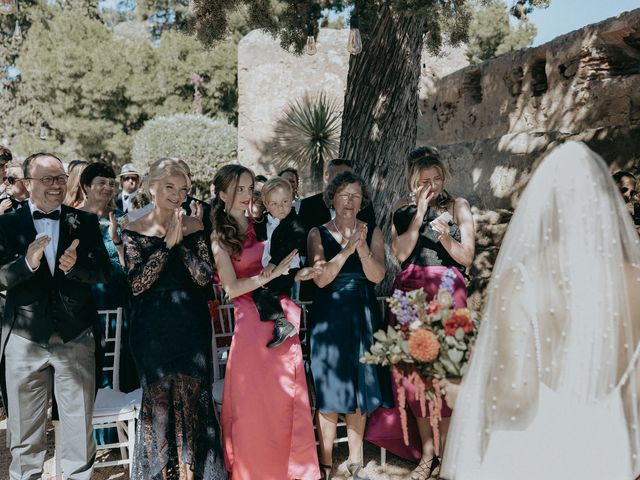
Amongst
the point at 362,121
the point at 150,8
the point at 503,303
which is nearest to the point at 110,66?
the point at 150,8

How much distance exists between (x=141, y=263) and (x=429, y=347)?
5.78ft

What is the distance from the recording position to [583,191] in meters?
2.21

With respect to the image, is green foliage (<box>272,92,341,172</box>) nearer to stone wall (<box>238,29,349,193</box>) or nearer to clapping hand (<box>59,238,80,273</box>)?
stone wall (<box>238,29,349,193</box>)

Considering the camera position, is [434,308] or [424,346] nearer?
[424,346]

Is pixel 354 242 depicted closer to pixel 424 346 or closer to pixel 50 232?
pixel 424 346

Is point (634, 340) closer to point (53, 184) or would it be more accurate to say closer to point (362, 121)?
point (53, 184)

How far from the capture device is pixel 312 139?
587 inches

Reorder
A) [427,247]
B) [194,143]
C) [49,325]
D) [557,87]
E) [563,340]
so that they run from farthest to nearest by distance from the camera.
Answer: [194,143] < [557,87] < [427,247] < [49,325] < [563,340]

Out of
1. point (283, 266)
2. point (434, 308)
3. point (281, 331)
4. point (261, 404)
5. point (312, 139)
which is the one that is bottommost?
point (261, 404)

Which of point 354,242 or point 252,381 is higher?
point 354,242

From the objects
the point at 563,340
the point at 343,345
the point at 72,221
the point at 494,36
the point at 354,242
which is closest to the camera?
the point at 563,340

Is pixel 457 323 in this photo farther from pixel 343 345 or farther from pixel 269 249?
pixel 269 249

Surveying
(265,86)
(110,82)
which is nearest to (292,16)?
(265,86)

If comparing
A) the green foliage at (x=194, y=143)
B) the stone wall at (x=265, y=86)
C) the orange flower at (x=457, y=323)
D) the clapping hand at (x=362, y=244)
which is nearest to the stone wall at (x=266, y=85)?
the stone wall at (x=265, y=86)
